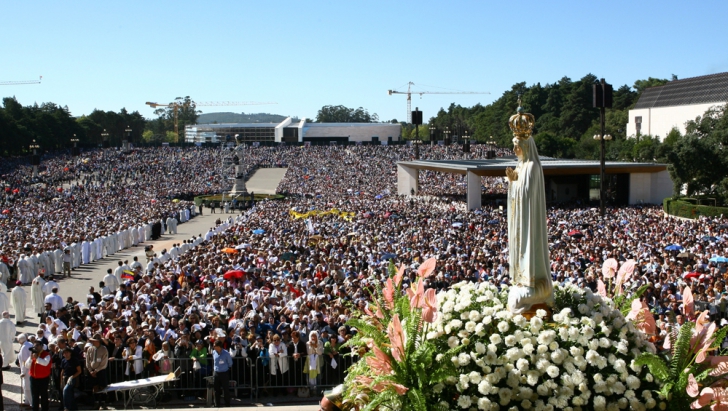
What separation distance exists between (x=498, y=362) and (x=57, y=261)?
76.0ft

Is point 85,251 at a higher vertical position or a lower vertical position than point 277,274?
lower

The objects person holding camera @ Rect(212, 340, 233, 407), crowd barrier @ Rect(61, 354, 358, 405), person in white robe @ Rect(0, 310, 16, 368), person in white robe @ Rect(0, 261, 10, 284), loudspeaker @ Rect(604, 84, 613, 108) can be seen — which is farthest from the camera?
loudspeaker @ Rect(604, 84, 613, 108)

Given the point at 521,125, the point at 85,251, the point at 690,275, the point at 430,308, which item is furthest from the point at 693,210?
the point at 430,308

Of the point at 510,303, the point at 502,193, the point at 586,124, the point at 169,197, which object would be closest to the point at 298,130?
the point at 586,124

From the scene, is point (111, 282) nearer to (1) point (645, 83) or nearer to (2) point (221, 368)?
(2) point (221, 368)

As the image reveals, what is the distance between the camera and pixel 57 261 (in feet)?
84.5

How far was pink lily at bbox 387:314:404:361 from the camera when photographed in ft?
19.7

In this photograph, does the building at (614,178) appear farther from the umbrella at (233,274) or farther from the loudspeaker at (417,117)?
the umbrella at (233,274)

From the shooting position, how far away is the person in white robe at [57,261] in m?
25.7

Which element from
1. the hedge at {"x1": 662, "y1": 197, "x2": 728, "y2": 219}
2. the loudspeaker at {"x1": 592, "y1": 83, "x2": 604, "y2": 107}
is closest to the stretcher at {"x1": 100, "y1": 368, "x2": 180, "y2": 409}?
the loudspeaker at {"x1": 592, "y1": 83, "x2": 604, "y2": 107}

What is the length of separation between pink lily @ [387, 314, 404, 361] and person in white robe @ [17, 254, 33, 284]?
68.0 feet

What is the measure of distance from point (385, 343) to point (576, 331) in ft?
5.62

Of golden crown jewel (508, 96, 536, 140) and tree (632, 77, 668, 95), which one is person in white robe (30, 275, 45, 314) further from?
tree (632, 77, 668, 95)

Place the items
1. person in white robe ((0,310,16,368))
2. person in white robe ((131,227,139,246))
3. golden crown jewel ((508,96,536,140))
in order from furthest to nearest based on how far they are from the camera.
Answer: person in white robe ((131,227,139,246)) → person in white robe ((0,310,16,368)) → golden crown jewel ((508,96,536,140))
